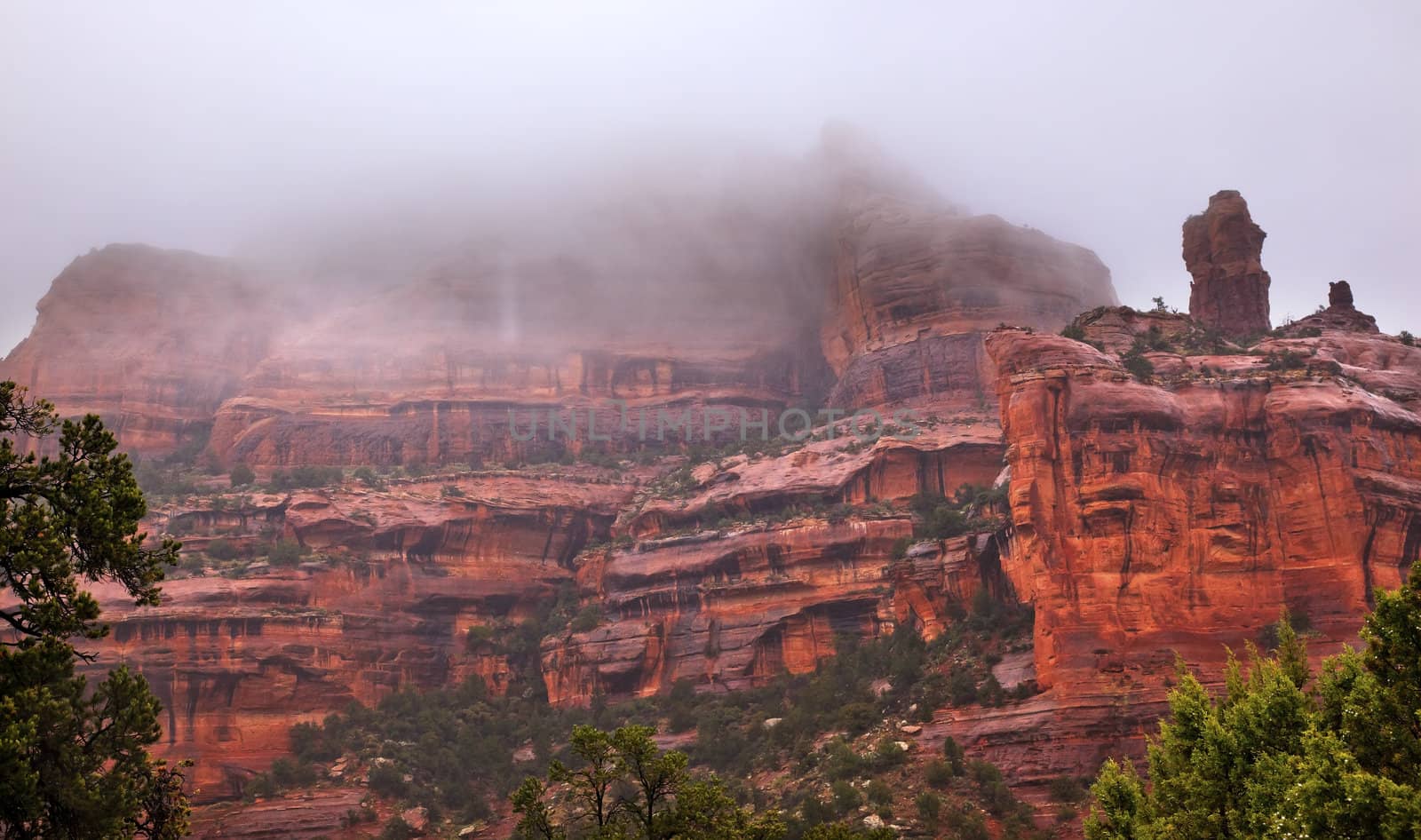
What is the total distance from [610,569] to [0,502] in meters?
73.4

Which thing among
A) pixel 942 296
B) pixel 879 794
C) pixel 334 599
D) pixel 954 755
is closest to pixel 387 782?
pixel 334 599

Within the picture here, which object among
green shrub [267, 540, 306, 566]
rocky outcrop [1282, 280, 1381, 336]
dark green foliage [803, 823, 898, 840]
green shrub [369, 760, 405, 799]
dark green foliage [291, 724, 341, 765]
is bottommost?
green shrub [369, 760, 405, 799]

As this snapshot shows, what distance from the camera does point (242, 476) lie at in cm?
10969

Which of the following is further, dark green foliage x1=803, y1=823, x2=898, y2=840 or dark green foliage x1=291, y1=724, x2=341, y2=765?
dark green foliage x1=291, y1=724, x2=341, y2=765

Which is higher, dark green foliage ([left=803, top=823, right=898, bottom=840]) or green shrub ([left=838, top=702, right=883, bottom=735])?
dark green foliage ([left=803, top=823, right=898, bottom=840])

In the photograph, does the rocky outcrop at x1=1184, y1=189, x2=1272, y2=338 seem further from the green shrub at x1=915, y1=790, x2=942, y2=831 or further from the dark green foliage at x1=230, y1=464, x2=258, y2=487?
the dark green foliage at x1=230, y1=464, x2=258, y2=487

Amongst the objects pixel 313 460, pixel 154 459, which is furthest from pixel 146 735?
pixel 154 459

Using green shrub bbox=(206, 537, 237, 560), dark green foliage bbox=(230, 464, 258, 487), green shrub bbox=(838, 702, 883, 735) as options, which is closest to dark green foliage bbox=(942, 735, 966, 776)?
green shrub bbox=(838, 702, 883, 735)

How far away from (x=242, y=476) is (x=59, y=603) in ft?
290

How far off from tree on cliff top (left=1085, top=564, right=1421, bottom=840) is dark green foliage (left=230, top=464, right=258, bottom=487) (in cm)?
8551

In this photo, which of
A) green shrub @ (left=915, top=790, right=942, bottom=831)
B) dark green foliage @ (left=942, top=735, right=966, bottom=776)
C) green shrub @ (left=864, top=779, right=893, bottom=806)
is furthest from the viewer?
dark green foliage @ (left=942, top=735, right=966, bottom=776)

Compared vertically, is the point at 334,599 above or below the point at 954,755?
above

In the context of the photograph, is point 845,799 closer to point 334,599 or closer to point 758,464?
point 758,464

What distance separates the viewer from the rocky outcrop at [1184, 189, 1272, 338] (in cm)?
8294
